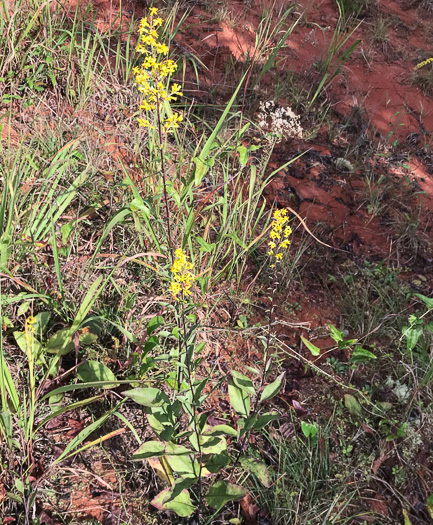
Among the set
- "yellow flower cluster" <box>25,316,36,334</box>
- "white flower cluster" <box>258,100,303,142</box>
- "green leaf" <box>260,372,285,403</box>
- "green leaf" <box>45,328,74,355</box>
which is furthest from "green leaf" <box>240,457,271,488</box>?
"white flower cluster" <box>258,100,303,142</box>

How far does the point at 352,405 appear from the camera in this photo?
196 centimetres

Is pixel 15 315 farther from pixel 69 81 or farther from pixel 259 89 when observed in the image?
pixel 259 89

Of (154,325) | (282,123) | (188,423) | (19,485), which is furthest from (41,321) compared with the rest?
(282,123)

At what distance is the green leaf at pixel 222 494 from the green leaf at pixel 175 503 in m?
0.07

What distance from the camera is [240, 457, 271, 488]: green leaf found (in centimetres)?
151

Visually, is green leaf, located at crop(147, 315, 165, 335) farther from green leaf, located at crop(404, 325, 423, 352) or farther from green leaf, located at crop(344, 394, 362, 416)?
green leaf, located at crop(404, 325, 423, 352)

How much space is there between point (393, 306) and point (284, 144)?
145 cm

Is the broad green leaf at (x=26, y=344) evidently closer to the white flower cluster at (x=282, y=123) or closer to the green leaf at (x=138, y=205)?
the green leaf at (x=138, y=205)

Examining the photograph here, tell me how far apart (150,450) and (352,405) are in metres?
0.94

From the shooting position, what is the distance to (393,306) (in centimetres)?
246

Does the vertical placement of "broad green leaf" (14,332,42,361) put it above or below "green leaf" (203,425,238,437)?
below

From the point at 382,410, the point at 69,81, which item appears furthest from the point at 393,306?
the point at 69,81

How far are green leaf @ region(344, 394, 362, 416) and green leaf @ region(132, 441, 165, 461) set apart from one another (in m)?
0.87

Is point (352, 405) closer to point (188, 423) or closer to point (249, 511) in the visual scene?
point (249, 511)
